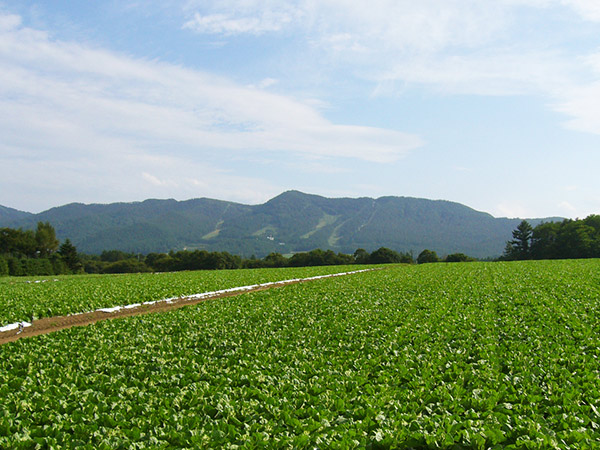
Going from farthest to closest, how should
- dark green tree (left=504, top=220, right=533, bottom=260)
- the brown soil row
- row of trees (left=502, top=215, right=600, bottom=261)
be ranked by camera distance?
dark green tree (left=504, top=220, right=533, bottom=260), row of trees (left=502, top=215, right=600, bottom=261), the brown soil row

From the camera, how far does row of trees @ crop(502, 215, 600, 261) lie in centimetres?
9475

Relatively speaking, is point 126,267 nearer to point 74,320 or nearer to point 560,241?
point 74,320

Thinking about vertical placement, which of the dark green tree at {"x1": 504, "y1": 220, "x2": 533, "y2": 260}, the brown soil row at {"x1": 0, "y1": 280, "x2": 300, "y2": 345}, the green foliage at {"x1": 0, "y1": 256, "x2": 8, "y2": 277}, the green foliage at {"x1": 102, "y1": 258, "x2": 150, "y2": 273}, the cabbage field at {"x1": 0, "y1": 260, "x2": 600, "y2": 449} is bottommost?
the green foliage at {"x1": 102, "y1": 258, "x2": 150, "y2": 273}

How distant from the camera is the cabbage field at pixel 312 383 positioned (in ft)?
22.7

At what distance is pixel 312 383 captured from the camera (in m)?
9.43

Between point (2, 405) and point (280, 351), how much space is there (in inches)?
262

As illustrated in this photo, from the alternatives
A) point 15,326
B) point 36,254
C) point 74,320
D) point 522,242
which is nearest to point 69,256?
point 36,254

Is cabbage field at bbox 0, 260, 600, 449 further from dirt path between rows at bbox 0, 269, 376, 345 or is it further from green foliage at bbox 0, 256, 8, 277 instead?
green foliage at bbox 0, 256, 8, 277

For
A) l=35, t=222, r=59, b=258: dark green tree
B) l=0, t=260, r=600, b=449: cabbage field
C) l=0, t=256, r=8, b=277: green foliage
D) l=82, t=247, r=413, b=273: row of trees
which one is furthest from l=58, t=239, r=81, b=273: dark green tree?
l=0, t=260, r=600, b=449: cabbage field

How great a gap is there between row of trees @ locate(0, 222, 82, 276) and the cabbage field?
90832mm

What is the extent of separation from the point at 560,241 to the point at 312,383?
111 metres

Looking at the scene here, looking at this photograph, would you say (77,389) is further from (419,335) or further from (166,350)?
(419,335)

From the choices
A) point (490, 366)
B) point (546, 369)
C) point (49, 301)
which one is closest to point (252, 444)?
point (490, 366)

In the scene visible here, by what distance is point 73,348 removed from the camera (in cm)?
1300
